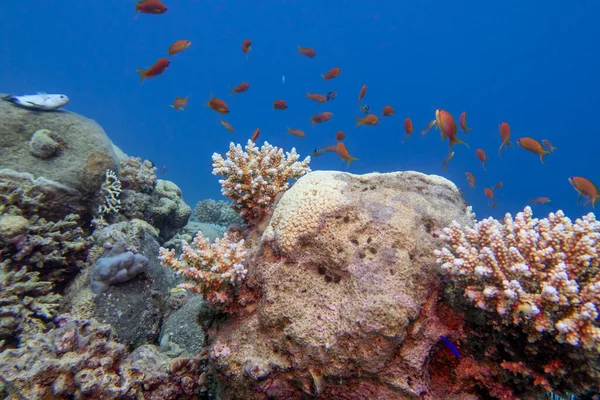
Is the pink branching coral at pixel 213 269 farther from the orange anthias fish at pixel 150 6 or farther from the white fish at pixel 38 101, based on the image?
the orange anthias fish at pixel 150 6

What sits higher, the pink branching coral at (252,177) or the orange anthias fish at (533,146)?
the orange anthias fish at (533,146)

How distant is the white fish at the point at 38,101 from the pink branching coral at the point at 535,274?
6.26 meters

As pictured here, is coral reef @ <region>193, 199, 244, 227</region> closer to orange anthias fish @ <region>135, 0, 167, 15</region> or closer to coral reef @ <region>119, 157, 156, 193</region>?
coral reef @ <region>119, 157, 156, 193</region>

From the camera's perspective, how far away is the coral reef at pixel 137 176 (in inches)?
229

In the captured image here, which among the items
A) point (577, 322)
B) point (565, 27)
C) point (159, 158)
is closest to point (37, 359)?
point (577, 322)

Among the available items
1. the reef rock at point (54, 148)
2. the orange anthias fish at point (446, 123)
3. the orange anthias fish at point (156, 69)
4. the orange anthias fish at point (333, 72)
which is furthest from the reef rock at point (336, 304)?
the orange anthias fish at point (333, 72)

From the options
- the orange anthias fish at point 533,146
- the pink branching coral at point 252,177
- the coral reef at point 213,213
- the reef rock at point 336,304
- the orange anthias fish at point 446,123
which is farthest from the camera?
the coral reef at point 213,213

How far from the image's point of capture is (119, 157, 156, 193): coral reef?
5.83 metres

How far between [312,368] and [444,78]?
10343 cm

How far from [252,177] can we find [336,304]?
1.71 meters

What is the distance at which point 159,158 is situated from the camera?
78.3 metres

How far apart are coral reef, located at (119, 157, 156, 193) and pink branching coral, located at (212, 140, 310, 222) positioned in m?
3.30

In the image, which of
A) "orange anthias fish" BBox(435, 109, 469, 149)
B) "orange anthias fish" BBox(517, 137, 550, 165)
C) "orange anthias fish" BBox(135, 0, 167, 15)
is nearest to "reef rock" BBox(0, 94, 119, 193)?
"orange anthias fish" BBox(135, 0, 167, 15)

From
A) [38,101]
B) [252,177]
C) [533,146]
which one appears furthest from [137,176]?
[533,146]
